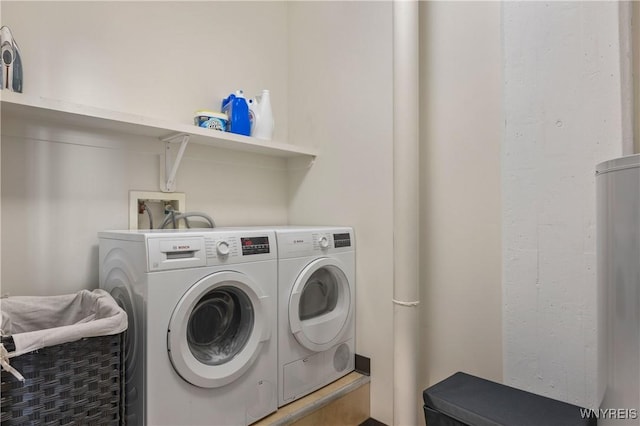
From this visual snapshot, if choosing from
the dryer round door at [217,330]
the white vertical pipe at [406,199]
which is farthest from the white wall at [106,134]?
the white vertical pipe at [406,199]

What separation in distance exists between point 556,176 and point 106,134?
78.9 inches

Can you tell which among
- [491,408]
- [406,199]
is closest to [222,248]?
[406,199]

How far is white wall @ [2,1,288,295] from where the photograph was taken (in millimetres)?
1443

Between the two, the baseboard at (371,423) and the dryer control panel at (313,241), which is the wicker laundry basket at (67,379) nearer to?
the dryer control panel at (313,241)

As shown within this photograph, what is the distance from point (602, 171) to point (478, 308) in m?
0.88

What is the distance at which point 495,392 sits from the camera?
1.22 meters

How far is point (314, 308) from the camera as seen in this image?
1890mm

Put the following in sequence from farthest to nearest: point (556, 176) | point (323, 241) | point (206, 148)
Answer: point (206, 148) < point (323, 241) < point (556, 176)

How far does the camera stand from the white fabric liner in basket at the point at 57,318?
0.99 m

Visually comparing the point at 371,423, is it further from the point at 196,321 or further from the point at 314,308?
the point at 196,321

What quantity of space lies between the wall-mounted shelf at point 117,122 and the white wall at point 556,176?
1228 mm

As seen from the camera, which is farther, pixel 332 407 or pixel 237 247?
pixel 332 407

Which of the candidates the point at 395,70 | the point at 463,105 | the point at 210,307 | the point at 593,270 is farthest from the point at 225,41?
the point at 593,270

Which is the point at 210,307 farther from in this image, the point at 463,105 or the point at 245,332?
the point at 463,105
